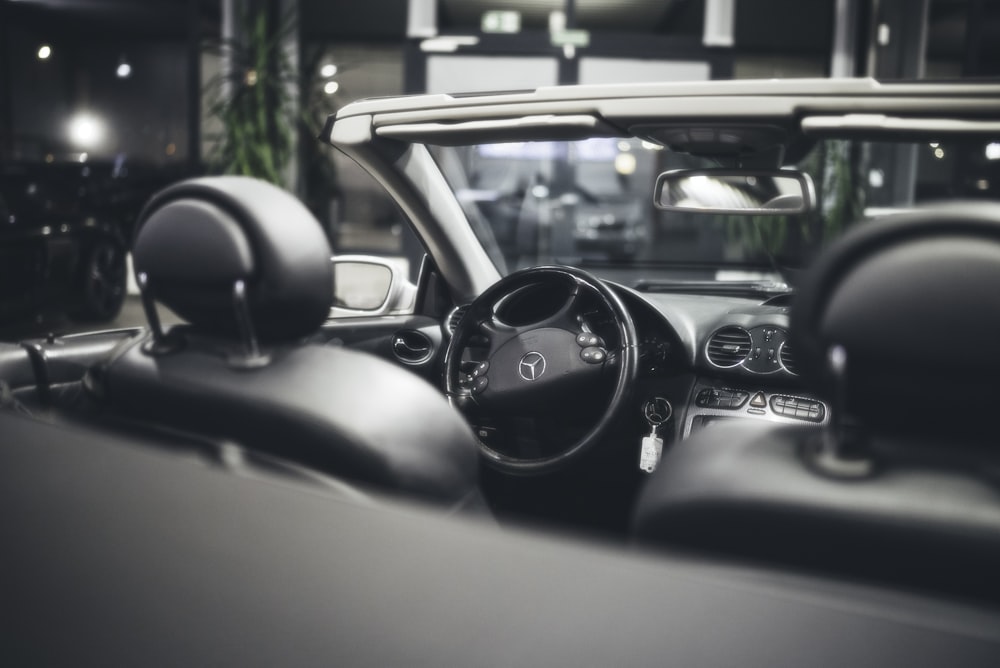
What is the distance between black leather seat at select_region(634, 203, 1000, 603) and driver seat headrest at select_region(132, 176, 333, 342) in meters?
0.55

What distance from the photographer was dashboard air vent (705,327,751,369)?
2164 mm

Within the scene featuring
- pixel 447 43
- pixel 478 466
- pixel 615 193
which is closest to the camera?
pixel 478 466

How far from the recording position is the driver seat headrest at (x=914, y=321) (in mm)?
675

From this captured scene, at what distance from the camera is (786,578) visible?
27.2 inches

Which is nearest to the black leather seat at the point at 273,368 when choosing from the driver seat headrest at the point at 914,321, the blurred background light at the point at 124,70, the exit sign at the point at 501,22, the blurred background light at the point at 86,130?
the driver seat headrest at the point at 914,321

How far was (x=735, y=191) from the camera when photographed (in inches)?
64.7

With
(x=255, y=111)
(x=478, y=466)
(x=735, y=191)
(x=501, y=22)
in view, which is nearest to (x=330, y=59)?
(x=501, y=22)

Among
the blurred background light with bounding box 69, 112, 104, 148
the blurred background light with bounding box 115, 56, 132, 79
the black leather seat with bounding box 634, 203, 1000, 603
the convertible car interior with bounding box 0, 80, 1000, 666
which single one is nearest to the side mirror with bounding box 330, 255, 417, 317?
the convertible car interior with bounding box 0, 80, 1000, 666

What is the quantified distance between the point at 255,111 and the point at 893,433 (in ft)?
24.3

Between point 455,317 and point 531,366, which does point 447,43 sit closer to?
point 455,317

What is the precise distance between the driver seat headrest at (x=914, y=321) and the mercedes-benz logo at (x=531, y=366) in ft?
4.38

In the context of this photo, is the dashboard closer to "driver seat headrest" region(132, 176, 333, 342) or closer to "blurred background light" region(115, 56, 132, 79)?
"driver seat headrest" region(132, 176, 333, 342)

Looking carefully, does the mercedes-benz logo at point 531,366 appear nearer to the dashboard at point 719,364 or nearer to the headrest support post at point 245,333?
the dashboard at point 719,364

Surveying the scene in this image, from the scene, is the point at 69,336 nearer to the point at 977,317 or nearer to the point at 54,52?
the point at 977,317
